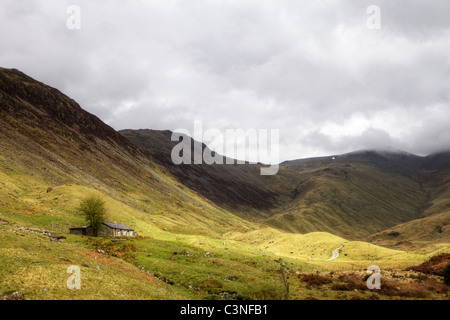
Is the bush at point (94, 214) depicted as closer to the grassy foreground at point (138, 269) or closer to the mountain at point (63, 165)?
the grassy foreground at point (138, 269)

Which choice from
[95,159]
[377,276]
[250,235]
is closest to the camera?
[377,276]

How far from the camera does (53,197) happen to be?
89.3 metres

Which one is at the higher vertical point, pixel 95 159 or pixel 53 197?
pixel 95 159

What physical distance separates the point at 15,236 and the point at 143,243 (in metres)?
23.4

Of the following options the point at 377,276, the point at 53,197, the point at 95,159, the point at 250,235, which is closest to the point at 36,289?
the point at 377,276

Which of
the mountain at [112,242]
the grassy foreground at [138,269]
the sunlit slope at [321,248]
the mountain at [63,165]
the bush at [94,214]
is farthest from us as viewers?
the mountain at [63,165]

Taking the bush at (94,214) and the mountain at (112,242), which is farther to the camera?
the bush at (94,214)

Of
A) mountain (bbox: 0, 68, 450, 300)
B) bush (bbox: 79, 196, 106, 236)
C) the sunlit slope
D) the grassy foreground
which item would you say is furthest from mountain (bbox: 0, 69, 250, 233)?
the grassy foreground

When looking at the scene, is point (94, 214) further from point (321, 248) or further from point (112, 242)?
point (321, 248)

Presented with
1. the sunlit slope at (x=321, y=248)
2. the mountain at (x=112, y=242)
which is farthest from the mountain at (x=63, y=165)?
the sunlit slope at (x=321, y=248)

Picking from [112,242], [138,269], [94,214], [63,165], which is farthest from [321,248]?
[63,165]

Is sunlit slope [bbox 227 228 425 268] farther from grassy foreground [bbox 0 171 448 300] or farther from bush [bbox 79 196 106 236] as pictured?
bush [bbox 79 196 106 236]

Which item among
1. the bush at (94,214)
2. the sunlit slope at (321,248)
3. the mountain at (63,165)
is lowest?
the sunlit slope at (321,248)
